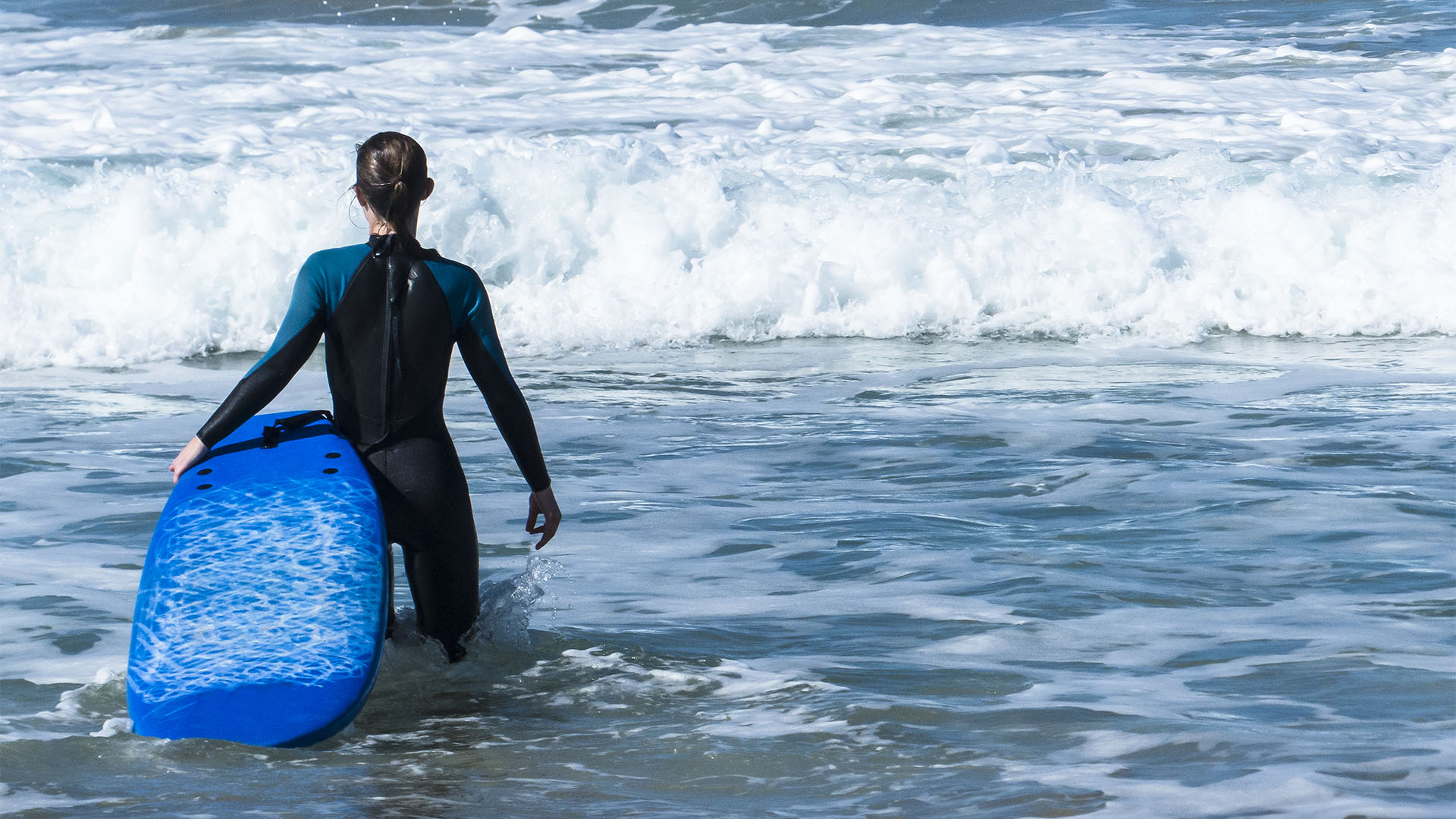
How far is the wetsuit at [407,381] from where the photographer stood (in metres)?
3.49

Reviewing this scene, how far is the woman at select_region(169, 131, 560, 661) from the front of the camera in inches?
136

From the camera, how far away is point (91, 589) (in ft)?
14.8

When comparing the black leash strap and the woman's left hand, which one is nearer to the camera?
the woman's left hand

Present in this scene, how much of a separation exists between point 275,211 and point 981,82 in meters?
7.13

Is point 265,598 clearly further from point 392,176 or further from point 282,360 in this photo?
point 392,176

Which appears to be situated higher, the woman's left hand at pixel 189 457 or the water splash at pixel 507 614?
the woman's left hand at pixel 189 457

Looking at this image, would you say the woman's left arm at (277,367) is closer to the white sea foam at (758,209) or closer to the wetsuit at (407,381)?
the wetsuit at (407,381)

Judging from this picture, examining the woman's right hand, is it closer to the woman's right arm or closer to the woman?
the woman

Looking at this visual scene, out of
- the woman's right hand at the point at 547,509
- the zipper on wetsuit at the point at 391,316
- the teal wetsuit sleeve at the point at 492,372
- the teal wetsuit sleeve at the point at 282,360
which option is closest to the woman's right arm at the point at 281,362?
the teal wetsuit sleeve at the point at 282,360

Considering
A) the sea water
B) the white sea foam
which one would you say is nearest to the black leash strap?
the sea water

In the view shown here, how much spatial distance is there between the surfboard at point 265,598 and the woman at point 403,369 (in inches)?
4.0

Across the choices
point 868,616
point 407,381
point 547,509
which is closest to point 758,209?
point 868,616

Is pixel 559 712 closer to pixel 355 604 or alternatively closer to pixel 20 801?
pixel 355 604

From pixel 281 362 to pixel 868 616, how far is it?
5.75ft
